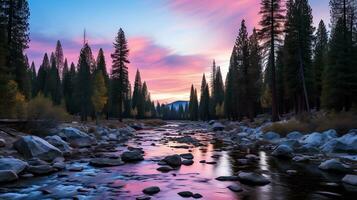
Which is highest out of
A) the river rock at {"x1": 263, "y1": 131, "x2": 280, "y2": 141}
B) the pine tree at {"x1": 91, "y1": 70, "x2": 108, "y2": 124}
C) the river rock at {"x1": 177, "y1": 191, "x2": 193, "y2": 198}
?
the pine tree at {"x1": 91, "y1": 70, "x2": 108, "y2": 124}

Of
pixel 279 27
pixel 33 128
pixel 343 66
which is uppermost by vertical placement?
pixel 279 27

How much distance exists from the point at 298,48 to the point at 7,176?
3863 centimetres

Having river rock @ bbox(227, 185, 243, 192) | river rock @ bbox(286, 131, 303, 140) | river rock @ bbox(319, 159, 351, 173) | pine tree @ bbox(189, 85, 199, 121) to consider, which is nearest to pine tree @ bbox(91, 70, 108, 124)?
river rock @ bbox(286, 131, 303, 140)

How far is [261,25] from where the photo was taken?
1545 inches

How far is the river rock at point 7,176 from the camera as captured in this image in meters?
13.5

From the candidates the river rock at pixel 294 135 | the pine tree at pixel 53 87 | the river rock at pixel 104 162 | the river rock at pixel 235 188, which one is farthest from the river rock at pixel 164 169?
the pine tree at pixel 53 87

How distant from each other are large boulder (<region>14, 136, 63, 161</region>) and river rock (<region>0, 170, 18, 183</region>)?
503 cm

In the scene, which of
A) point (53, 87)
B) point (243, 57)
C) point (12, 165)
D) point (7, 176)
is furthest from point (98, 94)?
point (7, 176)

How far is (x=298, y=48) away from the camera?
44969mm

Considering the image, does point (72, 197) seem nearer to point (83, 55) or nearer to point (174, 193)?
point (174, 193)

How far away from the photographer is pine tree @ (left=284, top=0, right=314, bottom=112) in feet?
148

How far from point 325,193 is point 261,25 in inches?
1156

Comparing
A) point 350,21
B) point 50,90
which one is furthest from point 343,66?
point 50,90

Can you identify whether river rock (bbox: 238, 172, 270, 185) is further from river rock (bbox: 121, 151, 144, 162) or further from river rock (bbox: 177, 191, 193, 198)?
river rock (bbox: 121, 151, 144, 162)
